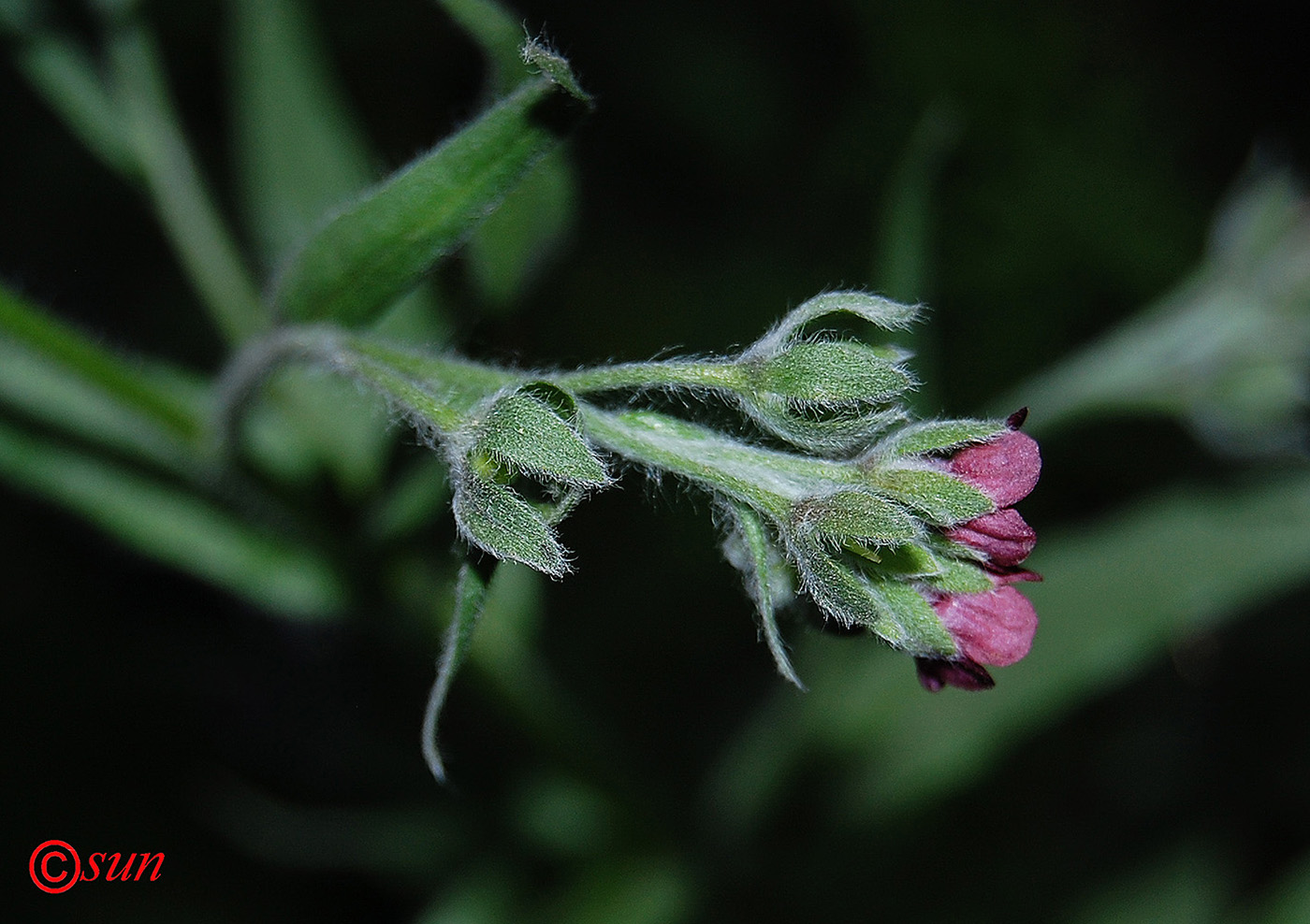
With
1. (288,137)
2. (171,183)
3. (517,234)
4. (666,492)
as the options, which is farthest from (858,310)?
(288,137)

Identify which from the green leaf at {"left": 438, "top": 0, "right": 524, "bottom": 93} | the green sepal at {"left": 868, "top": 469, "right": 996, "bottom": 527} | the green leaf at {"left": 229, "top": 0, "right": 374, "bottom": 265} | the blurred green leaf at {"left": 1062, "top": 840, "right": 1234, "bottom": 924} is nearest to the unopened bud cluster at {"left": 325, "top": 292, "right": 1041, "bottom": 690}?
the green sepal at {"left": 868, "top": 469, "right": 996, "bottom": 527}

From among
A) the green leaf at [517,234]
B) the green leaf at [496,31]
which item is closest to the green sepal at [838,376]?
the green leaf at [496,31]

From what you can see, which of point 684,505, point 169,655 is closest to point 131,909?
point 169,655

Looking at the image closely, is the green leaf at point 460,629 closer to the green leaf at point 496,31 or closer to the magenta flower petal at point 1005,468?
the magenta flower petal at point 1005,468

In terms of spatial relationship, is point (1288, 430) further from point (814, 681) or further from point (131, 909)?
point (131, 909)

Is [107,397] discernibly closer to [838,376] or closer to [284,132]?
[284,132]

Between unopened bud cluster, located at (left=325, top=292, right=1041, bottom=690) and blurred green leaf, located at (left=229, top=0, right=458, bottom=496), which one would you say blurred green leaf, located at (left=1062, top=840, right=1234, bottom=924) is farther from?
blurred green leaf, located at (left=229, top=0, right=458, bottom=496)
